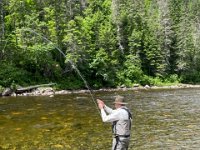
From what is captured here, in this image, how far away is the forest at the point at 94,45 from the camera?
53469 millimetres

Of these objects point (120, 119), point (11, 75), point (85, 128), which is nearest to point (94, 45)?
point (11, 75)

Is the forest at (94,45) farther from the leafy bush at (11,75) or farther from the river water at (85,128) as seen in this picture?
the river water at (85,128)

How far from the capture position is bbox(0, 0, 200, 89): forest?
53469 millimetres

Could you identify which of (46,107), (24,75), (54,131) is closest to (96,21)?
(24,75)

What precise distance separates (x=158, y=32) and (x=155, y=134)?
190ft

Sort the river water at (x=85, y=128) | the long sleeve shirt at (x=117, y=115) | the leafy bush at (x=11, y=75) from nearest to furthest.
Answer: the long sleeve shirt at (x=117, y=115) < the river water at (x=85, y=128) < the leafy bush at (x=11, y=75)

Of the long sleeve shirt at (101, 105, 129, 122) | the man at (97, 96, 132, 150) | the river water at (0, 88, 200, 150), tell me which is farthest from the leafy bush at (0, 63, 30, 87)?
the long sleeve shirt at (101, 105, 129, 122)

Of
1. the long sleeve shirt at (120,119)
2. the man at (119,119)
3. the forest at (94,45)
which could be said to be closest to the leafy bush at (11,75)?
the forest at (94,45)

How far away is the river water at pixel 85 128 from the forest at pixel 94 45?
17.9 m

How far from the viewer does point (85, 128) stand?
22125mm

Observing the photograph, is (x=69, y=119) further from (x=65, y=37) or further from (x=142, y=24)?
(x=142, y=24)

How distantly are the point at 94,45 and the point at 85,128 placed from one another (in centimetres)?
4101

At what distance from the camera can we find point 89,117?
2636 cm

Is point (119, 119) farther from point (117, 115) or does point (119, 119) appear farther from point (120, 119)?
point (117, 115)
